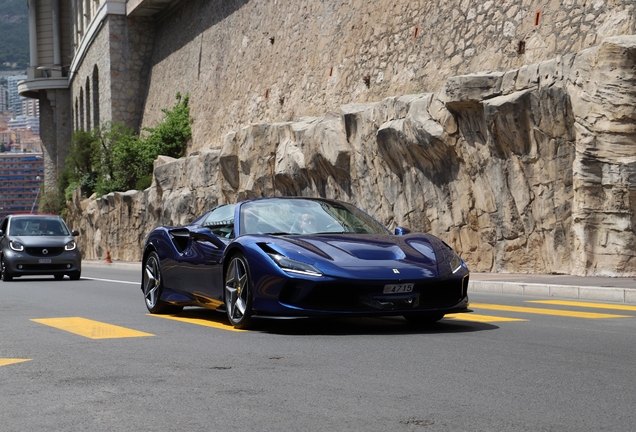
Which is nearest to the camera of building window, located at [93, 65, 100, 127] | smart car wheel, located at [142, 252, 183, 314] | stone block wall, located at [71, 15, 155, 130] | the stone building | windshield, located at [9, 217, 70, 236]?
smart car wheel, located at [142, 252, 183, 314]

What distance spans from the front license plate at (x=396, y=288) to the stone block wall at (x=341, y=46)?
35.2ft

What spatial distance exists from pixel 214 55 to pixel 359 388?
122ft

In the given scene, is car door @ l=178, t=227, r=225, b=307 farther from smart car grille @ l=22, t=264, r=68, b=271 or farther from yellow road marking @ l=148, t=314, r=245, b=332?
smart car grille @ l=22, t=264, r=68, b=271

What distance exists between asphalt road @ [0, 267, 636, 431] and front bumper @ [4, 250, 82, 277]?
12.0 m

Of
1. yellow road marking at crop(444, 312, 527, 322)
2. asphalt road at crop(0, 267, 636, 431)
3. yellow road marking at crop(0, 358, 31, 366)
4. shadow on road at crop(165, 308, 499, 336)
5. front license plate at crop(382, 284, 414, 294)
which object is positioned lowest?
yellow road marking at crop(444, 312, 527, 322)

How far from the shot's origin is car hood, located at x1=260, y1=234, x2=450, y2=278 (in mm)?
8117

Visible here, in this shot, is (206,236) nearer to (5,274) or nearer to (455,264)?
(455,264)

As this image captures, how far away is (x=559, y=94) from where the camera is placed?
17.0 metres

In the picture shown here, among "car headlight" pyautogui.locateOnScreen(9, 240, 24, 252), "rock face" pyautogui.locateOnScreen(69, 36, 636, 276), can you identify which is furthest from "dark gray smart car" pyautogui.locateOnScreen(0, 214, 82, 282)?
"rock face" pyautogui.locateOnScreen(69, 36, 636, 276)

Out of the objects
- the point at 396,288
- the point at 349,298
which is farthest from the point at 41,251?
the point at 396,288

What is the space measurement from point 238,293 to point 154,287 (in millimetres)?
2485

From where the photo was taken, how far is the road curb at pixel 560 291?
1268 centimetres

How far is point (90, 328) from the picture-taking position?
9.37 metres

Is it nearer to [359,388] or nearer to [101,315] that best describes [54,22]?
[101,315]
